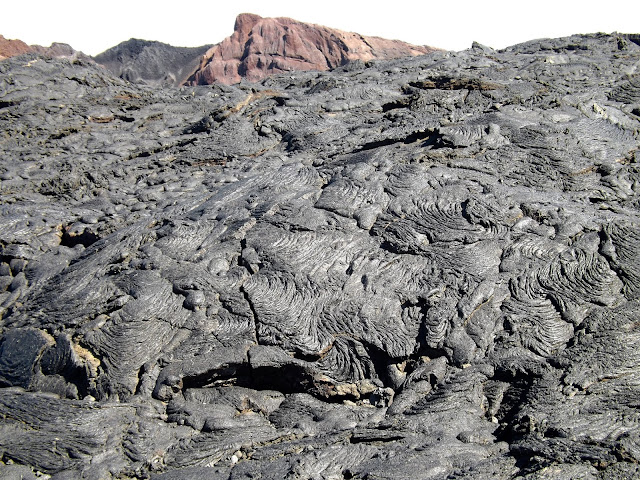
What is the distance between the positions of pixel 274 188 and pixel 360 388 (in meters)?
2.08

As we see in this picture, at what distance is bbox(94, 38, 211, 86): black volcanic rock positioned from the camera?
23984mm

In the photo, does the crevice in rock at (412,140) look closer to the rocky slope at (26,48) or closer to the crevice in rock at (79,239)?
the crevice in rock at (79,239)

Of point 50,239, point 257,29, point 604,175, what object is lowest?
point 50,239

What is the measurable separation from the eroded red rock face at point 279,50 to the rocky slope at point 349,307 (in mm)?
18977

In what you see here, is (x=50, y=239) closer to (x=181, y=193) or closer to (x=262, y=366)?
A: (x=181, y=193)

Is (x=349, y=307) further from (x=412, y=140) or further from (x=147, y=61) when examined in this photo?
(x=147, y=61)

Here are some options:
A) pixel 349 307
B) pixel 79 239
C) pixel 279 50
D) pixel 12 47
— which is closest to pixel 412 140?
pixel 349 307

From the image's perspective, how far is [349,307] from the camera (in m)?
3.52

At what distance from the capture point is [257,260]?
12.8ft

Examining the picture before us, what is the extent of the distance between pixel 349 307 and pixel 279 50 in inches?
898

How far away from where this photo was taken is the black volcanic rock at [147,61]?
23984 millimetres

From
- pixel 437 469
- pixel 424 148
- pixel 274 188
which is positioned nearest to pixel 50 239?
pixel 274 188

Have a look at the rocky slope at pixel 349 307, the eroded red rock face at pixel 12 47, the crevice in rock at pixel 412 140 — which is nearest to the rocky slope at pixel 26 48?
the eroded red rock face at pixel 12 47

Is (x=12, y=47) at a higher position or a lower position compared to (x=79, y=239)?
higher
